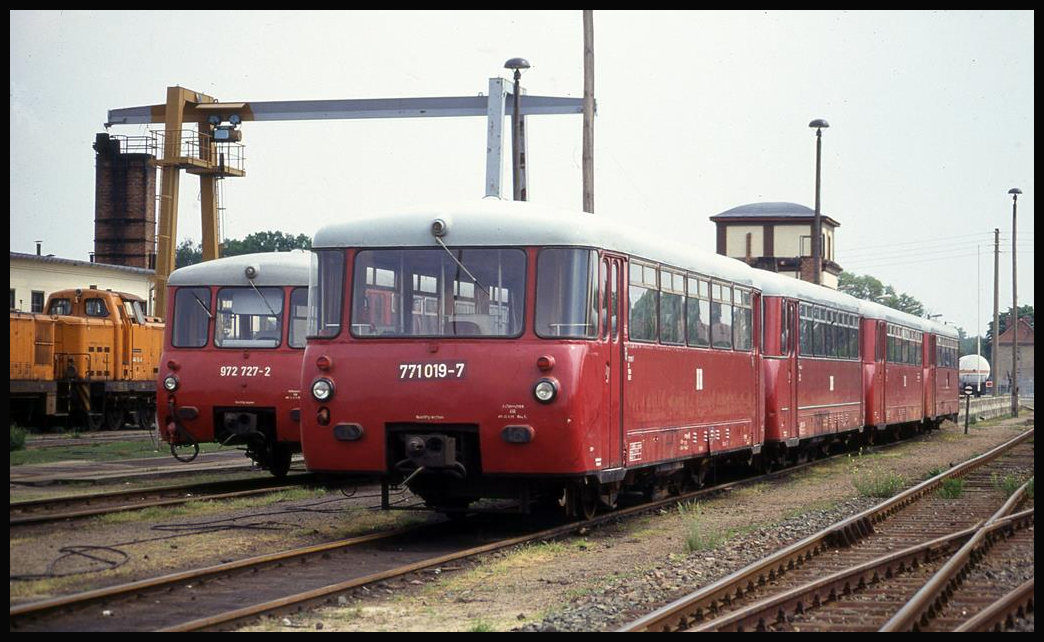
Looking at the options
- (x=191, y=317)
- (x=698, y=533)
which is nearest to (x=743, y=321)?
(x=698, y=533)

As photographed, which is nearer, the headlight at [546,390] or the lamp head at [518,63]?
the headlight at [546,390]

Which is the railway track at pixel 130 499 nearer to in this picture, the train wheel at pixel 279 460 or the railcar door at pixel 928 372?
the train wheel at pixel 279 460

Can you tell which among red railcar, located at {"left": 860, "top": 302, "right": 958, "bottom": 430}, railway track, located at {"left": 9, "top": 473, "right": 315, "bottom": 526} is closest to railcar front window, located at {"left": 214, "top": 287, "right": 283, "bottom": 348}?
railway track, located at {"left": 9, "top": 473, "right": 315, "bottom": 526}

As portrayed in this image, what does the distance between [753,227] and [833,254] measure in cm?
894

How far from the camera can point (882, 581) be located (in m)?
10.8

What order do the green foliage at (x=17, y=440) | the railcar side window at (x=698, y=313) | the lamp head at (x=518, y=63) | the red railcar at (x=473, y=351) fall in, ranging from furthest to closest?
the lamp head at (x=518, y=63), the green foliage at (x=17, y=440), the railcar side window at (x=698, y=313), the red railcar at (x=473, y=351)

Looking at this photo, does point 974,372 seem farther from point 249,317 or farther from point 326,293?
point 326,293

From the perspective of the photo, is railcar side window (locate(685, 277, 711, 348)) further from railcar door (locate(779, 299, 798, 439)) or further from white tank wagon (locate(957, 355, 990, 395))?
white tank wagon (locate(957, 355, 990, 395))

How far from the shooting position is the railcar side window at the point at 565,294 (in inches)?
484

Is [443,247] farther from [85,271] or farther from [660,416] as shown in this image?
[85,271]

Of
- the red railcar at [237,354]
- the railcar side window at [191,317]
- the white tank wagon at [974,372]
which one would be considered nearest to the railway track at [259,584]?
the red railcar at [237,354]

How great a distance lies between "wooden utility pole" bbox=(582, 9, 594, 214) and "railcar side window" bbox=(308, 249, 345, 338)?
43.0 feet

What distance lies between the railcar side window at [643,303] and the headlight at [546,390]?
1734 millimetres
